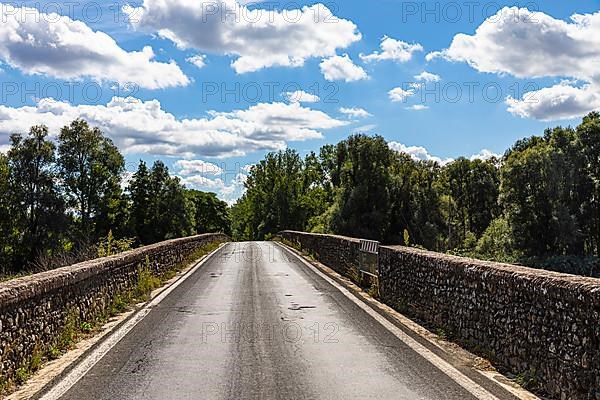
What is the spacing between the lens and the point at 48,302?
25.0 ft

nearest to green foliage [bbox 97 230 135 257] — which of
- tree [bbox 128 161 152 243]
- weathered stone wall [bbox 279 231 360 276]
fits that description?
weathered stone wall [bbox 279 231 360 276]

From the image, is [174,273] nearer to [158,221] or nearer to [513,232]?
[513,232]

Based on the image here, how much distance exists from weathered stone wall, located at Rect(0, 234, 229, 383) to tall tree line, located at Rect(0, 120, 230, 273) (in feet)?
136

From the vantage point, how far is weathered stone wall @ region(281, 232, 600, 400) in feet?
17.1

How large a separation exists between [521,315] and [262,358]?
10.1 ft

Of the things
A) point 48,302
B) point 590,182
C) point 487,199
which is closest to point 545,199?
point 590,182

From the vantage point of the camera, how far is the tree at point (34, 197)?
187 feet

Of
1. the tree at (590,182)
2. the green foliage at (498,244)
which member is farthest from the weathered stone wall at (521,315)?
the tree at (590,182)

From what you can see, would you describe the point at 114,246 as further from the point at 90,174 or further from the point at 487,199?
the point at 487,199

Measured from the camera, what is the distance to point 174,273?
19.1 meters

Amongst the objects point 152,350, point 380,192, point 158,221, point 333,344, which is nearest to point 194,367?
point 152,350

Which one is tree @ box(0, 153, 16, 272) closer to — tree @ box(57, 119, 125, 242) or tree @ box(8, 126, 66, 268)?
tree @ box(8, 126, 66, 268)

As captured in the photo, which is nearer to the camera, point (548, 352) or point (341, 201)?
point (548, 352)

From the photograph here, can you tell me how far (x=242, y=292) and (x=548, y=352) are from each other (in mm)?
9190
